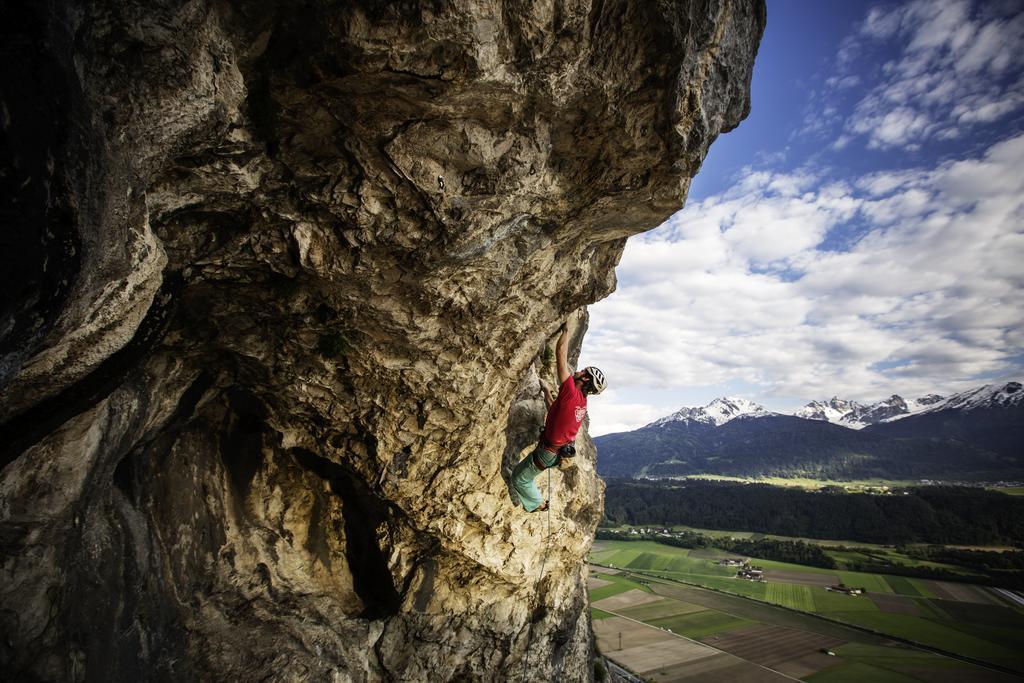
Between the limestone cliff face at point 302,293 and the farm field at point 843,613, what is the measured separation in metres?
46.5

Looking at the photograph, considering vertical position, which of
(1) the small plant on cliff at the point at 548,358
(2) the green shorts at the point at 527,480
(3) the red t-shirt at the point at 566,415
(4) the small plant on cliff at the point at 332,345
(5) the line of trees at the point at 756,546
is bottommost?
(5) the line of trees at the point at 756,546

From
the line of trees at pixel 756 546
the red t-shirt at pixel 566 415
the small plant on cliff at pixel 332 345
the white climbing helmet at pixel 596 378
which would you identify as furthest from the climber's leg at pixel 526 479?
the line of trees at pixel 756 546

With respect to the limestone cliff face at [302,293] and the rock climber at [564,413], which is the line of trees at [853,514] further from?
the rock climber at [564,413]

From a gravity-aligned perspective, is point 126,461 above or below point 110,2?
below

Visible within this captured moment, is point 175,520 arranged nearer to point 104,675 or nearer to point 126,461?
point 126,461

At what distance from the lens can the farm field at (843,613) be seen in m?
41.1

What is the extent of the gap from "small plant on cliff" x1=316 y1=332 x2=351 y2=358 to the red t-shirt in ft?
13.5

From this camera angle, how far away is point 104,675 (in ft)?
20.5

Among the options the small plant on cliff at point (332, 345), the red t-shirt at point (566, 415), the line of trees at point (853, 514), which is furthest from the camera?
the line of trees at point (853, 514)

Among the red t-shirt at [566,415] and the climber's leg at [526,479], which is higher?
the red t-shirt at [566,415]

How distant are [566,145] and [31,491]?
8518 millimetres

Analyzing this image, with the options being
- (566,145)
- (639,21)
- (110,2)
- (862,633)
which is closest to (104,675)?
(110,2)

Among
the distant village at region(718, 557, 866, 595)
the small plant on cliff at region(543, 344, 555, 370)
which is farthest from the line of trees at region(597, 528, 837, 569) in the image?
the small plant on cliff at region(543, 344, 555, 370)

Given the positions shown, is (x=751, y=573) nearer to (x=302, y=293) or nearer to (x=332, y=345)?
(x=332, y=345)
